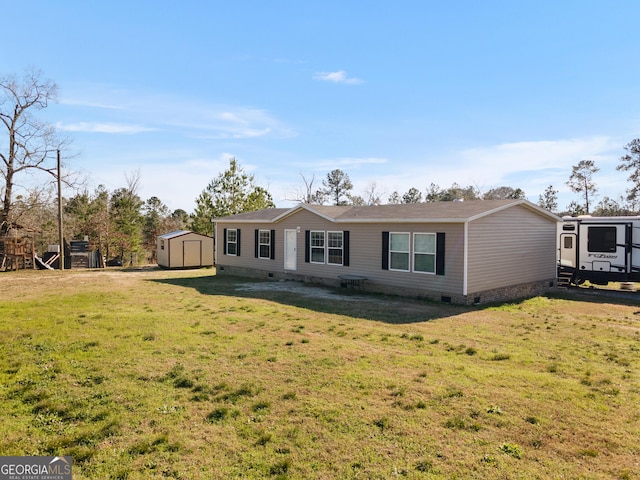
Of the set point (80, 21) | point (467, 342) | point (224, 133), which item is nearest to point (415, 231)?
point (467, 342)

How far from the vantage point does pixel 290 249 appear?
1766 centimetres

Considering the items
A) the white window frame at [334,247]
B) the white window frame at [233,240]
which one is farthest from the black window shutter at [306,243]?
the white window frame at [233,240]

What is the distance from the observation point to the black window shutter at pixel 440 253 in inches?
494

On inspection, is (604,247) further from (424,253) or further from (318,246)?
(318,246)

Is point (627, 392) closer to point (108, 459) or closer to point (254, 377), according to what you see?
point (254, 377)

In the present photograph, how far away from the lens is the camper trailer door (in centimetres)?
1505

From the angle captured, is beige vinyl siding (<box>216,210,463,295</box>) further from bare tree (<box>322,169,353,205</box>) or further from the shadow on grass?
bare tree (<box>322,169,353,205</box>)

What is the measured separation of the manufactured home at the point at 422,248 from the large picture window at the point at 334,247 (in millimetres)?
39

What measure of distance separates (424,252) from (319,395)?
8853 mm

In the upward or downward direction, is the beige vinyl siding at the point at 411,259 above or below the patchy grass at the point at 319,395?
above

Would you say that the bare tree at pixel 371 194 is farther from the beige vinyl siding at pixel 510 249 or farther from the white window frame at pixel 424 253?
the white window frame at pixel 424 253

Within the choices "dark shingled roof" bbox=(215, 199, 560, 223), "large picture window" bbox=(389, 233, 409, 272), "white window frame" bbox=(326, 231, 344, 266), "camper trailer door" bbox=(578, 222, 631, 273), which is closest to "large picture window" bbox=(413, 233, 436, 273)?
"large picture window" bbox=(389, 233, 409, 272)

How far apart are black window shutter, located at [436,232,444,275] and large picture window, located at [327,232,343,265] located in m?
4.13

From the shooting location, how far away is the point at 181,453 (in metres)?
3.80
